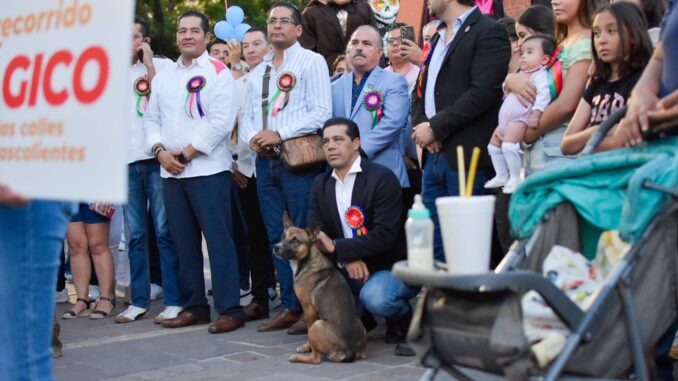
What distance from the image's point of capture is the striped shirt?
23.4 ft

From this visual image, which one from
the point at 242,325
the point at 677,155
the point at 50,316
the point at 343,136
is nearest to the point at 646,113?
the point at 677,155

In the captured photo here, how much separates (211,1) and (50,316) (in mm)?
22002

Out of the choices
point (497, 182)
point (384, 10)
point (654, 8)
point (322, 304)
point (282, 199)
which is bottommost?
point (322, 304)

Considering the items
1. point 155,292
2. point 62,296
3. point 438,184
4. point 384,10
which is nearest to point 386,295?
point 438,184

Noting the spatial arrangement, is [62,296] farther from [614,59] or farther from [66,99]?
[66,99]

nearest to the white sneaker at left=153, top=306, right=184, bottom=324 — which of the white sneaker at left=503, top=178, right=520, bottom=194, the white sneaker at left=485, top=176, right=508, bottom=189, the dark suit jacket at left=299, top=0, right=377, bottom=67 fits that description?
the dark suit jacket at left=299, top=0, right=377, bottom=67

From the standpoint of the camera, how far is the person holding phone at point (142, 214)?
7.82 metres

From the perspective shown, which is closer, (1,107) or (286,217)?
(1,107)

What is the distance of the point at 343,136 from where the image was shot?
21.3ft

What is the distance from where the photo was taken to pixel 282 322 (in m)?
7.16

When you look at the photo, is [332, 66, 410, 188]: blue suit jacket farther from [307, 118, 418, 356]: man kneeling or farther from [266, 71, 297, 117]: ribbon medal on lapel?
[266, 71, 297, 117]: ribbon medal on lapel

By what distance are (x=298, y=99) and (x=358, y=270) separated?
1.68 m

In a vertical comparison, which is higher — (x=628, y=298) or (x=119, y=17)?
(x=119, y=17)

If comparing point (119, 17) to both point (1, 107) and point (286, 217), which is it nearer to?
point (1, 107)
